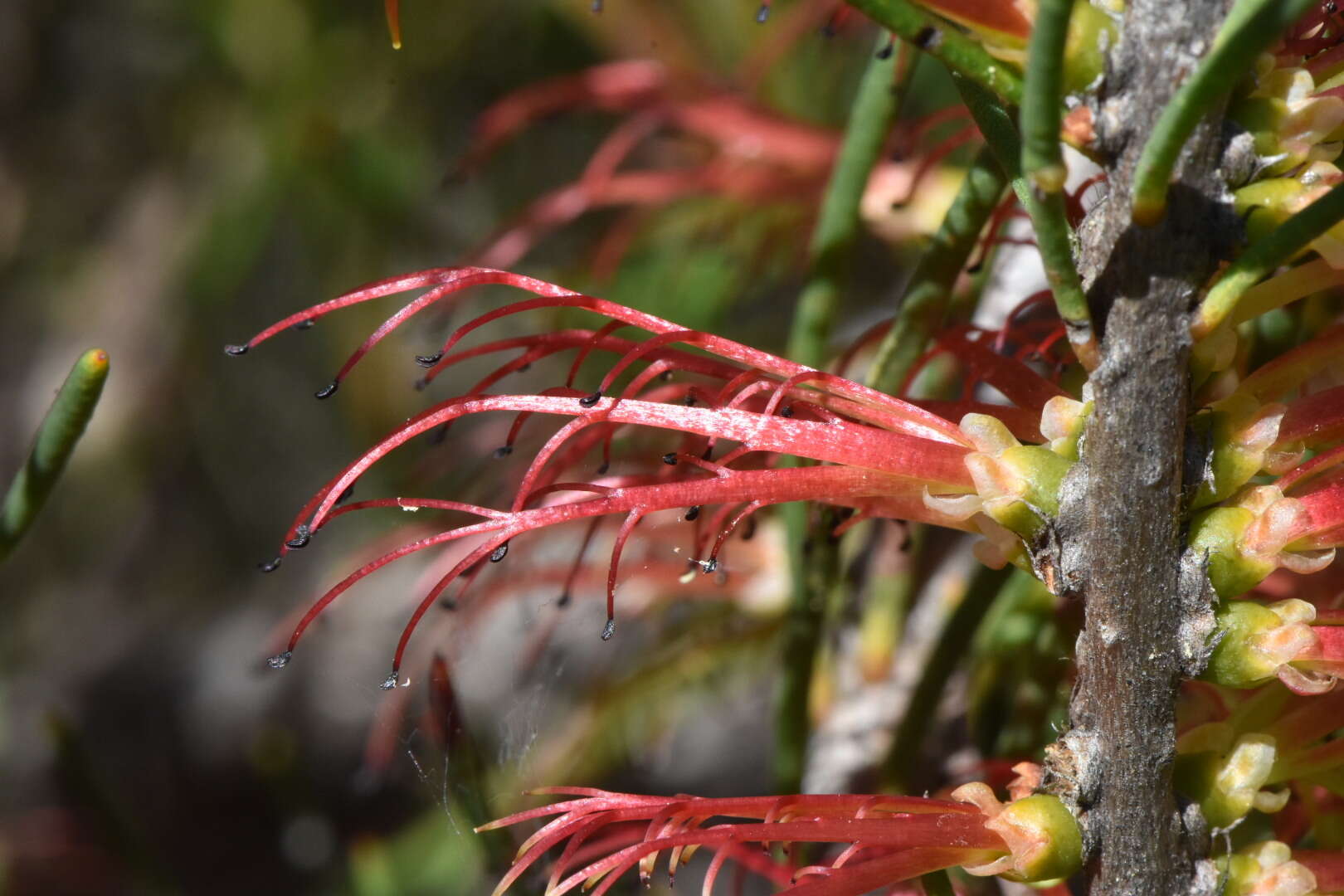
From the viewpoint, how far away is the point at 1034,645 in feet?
1.58

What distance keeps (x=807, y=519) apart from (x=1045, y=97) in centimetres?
28

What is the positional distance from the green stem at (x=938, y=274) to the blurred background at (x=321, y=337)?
27cm

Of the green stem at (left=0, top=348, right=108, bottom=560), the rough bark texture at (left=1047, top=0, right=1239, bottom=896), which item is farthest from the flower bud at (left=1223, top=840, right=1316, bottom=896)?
the green stem at (left=0, top=348, right=108, bottom=560)

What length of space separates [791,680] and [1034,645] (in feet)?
0.32

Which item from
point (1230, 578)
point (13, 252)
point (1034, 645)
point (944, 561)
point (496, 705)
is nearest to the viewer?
point (1230, 578)

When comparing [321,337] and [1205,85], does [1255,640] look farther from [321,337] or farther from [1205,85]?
[321,337]

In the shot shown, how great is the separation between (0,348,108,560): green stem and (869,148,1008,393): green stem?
25 centimetres

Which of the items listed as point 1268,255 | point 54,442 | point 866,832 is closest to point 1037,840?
point 866,832

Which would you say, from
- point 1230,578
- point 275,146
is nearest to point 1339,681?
point 1230,578

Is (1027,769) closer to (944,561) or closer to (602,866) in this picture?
(602,866)

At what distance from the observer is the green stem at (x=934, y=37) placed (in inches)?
9.9

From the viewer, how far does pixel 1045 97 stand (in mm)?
226

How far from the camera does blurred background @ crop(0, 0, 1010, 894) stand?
798mm

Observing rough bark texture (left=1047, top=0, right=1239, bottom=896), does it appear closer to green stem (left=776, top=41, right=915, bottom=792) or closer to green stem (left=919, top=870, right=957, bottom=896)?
green stem (left=919, top=870, right=957, bottom=896)
